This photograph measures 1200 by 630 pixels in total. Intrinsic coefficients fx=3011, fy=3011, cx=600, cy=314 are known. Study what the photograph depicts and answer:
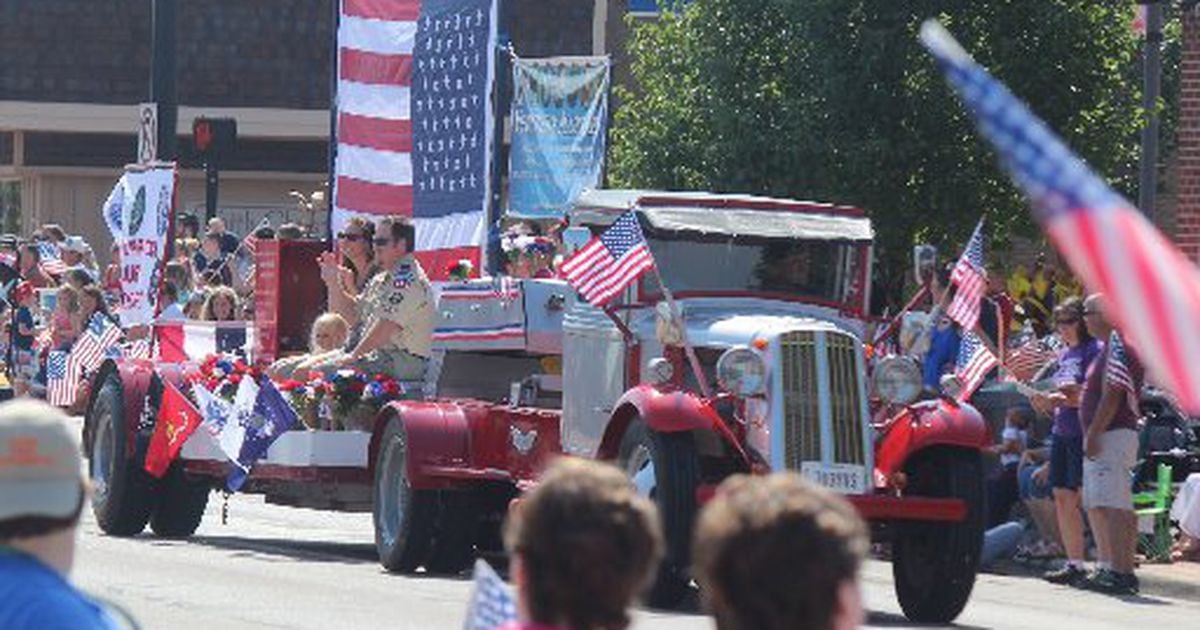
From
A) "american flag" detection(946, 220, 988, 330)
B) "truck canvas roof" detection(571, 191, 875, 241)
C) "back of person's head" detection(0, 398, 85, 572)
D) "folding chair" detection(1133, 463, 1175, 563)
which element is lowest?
"folding chair" detection(1133, 463, 1175, 563)

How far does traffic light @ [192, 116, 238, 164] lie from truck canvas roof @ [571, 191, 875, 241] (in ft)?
39.5

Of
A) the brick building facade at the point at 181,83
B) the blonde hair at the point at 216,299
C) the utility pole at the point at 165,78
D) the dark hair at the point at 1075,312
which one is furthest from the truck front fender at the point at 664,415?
the brick building facade at the point at 181,83

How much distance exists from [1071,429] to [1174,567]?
53.1 inches

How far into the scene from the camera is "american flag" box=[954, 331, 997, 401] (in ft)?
56.4

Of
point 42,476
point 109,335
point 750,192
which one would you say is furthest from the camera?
point 750,192

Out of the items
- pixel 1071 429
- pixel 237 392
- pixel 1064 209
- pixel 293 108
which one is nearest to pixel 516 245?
pixel 237 392

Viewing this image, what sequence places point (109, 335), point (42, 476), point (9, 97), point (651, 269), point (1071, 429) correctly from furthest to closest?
point (9, 97) < point (109, 335) < point (1071, 429) < point (651, 269) < point (42, 476)

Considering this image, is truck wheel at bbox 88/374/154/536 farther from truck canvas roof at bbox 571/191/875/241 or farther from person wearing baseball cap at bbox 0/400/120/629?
person wearing baseball cap at bbox 0/400/120/629

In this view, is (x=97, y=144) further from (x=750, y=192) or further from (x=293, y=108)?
(x=750, y=192)

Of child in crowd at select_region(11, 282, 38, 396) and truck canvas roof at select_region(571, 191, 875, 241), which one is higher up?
truck canvas roof at select_region(571, 191, 875, 241)

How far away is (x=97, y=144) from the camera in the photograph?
4912 centimetres

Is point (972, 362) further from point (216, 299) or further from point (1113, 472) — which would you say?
point (216, 299)

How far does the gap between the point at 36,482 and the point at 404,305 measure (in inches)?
505

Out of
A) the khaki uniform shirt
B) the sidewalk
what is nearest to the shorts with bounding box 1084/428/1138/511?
the sidewalk
